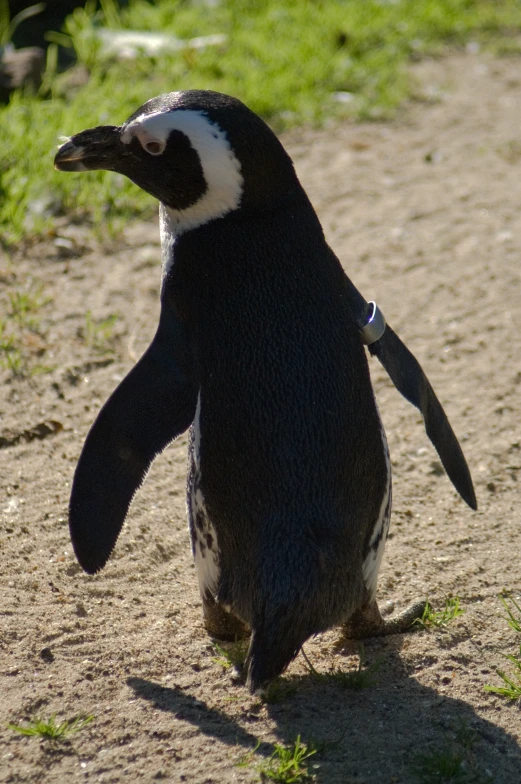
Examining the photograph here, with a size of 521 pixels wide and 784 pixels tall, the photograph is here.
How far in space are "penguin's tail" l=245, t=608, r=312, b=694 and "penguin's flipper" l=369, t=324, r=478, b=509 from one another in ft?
2.01

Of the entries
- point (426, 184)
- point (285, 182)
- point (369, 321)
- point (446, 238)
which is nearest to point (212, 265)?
point (285, 182)

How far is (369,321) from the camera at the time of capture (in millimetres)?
2100

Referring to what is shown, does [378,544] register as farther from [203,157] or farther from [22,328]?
[22,328]

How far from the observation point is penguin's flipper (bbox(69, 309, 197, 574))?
1.99m

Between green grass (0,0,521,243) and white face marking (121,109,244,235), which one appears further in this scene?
green grass (0,0,521,243)

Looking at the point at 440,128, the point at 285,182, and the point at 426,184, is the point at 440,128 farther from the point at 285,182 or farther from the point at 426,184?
the point at 285,182

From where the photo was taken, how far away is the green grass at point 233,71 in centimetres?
408

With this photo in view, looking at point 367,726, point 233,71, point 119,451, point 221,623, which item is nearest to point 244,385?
point 119,451

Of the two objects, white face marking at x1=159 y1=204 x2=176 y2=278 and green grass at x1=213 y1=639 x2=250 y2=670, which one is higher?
white face marking at x1=159 y1=204 x2=176 y2=278

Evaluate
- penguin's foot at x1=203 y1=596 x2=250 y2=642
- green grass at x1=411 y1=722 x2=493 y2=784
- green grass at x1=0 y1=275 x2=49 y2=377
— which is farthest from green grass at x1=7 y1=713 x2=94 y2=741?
green grass at x1=0 y1=275 x2=49 y2=377

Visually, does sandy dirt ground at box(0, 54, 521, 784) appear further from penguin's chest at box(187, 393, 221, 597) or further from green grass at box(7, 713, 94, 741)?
penguin's chest at box(187, 393, 221, 597)

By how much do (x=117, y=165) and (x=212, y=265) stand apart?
0.31 meters

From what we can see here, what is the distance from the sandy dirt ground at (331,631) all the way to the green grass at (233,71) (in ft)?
0.54

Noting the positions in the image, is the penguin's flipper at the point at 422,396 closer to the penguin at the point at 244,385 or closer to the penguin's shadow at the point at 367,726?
the penguin at the point at 244,385
